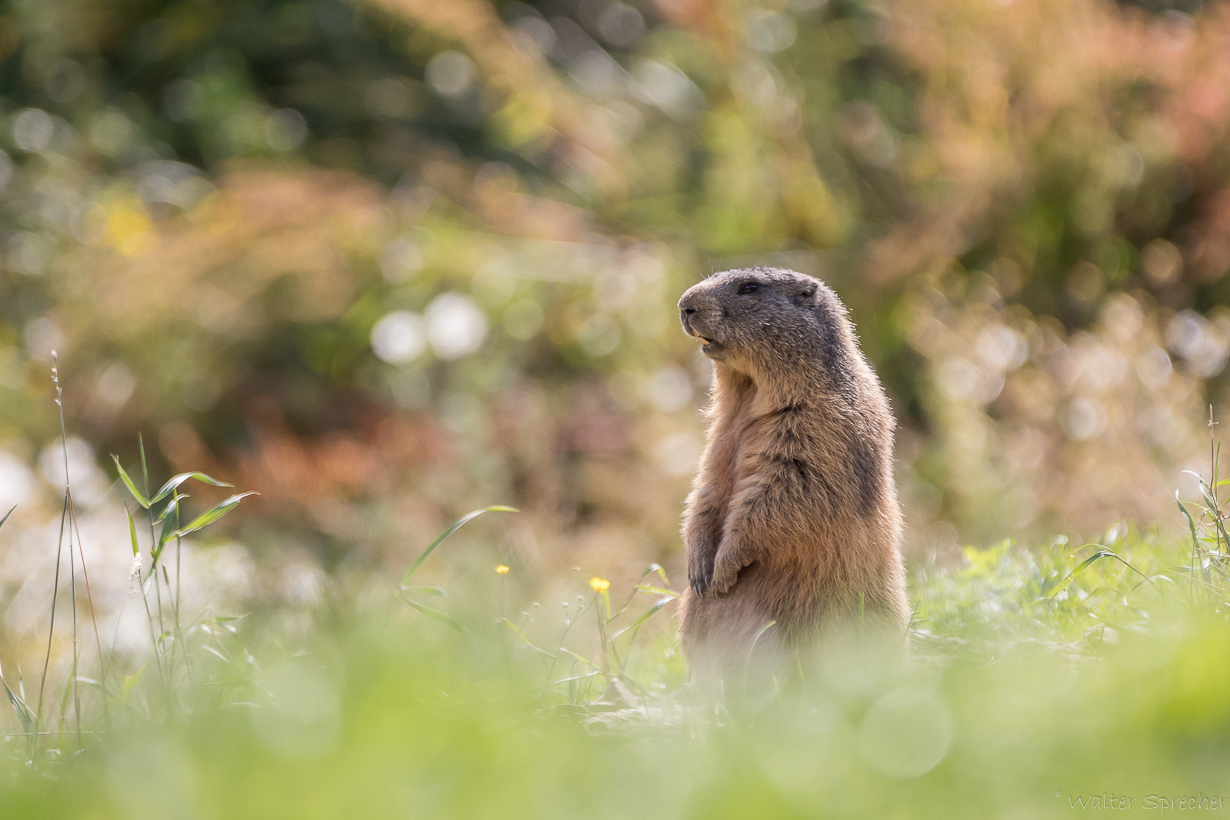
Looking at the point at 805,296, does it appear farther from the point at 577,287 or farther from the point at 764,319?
the point at 577,287

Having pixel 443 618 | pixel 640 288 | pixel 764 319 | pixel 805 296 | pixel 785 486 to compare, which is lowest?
pixel 443 618

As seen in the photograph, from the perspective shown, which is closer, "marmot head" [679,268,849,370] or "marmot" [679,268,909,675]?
"marmot" [679,268,909,675]

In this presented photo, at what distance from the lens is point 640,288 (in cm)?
1009

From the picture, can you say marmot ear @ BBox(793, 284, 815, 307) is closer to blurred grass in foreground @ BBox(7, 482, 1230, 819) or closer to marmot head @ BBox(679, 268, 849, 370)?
marmot head @ BBox(679, 268, 849, 370)

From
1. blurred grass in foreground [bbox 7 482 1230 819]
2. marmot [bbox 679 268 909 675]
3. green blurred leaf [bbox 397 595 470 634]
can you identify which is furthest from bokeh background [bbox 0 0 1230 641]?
blurred grass in foreground [bbox 7 482 1230 819]

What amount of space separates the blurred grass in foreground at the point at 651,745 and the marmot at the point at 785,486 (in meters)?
0.46

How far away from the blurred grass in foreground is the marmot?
0.46 metres

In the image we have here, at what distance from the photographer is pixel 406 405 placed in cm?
1052

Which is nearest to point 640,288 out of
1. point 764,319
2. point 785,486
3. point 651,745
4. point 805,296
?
point 805,296

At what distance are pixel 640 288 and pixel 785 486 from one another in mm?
6709

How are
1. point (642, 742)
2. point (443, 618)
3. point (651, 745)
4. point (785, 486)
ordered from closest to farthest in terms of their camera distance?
point (651, 745) < point (642, 742) < point (443, 618) < point (785, 486)

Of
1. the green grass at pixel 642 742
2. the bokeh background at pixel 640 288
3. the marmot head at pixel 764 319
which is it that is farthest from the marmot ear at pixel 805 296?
the bokeh background at pixel 640 288

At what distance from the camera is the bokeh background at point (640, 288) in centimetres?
870

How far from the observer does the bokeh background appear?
28.6ft
